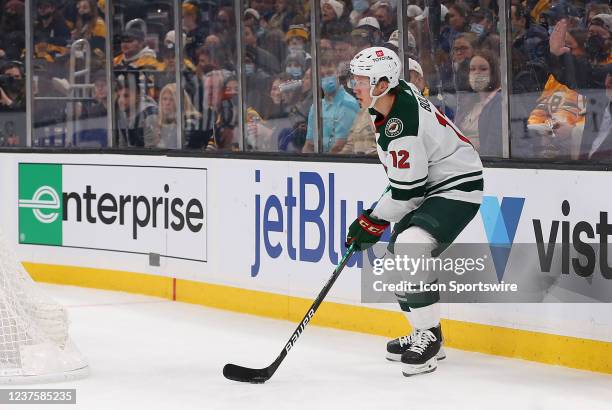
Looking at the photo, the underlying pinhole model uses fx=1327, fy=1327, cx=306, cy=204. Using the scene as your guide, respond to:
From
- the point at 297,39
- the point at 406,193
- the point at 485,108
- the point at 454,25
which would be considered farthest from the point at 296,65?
the point at 406,193

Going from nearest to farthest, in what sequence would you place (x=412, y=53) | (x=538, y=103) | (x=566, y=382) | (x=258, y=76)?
1. (x=566, y=382)
2. (x=538, y=103)
3. (x=412, y=53)
4. (x=258, y=76)

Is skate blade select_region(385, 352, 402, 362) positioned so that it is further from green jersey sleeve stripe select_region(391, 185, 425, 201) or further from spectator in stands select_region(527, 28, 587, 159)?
spectator in stands select_region(527, 28, 587, 159)

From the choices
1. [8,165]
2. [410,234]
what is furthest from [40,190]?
[410,234]

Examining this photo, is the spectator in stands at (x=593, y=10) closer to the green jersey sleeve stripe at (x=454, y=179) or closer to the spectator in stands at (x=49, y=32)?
the green jersey sleeve stripe at (x=454, y=179)

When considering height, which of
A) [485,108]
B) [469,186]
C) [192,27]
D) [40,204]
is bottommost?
[40,204]

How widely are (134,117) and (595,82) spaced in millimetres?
3402

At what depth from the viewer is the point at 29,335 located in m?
4.98

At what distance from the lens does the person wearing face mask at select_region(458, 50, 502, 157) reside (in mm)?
5738

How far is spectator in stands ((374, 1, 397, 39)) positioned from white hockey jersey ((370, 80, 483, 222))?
1.15 m

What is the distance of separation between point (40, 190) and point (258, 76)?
1.85 m

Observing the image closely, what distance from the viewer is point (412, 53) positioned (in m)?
6.18

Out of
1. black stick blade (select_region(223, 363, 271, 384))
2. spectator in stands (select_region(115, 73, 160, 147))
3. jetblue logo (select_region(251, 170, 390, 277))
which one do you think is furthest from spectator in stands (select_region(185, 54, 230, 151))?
black stick blade (select_region(223, 363, 271, 384))

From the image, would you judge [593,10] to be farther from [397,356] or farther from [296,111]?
[296,111]

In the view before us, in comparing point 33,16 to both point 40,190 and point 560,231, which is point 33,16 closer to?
point 40,190
